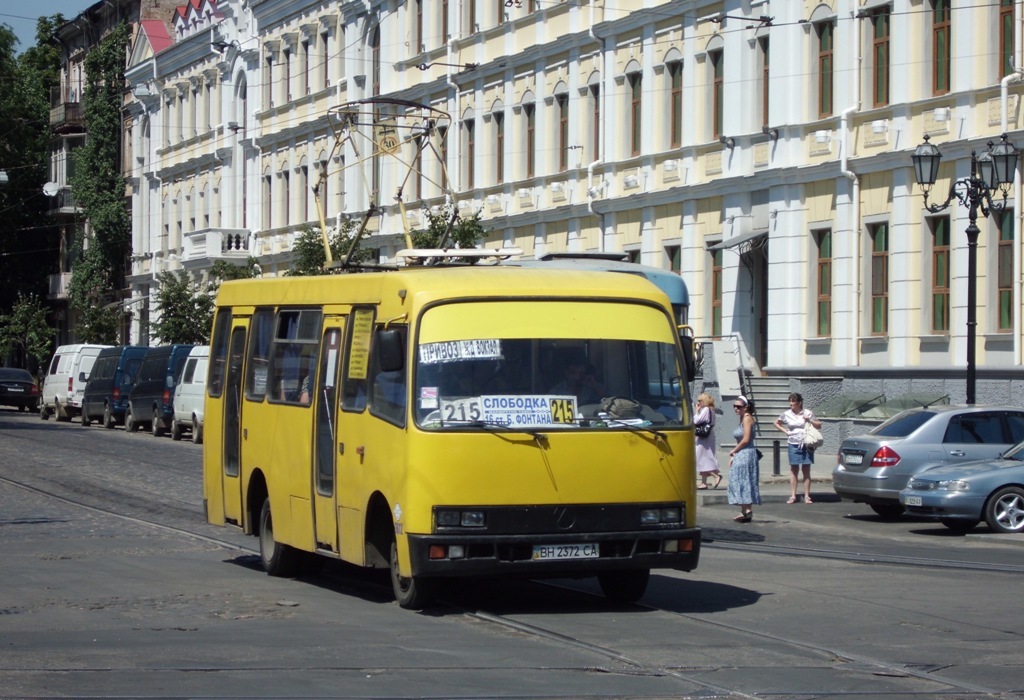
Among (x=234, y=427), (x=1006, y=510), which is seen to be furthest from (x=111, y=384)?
(x=234, y=427)

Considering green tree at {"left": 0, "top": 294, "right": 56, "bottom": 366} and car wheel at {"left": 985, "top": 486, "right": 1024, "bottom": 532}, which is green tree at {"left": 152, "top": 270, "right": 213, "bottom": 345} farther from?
car wheel at {"left": 985, "top": 486, "right": 1024, "bottom": 532}

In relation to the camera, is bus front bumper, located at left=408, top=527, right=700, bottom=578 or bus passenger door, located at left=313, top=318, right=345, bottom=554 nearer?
bus front bumper, located at left=408, top=527, right=700, bottom=578

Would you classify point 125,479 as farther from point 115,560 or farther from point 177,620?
point 177,620

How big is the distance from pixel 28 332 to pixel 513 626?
71.9 m

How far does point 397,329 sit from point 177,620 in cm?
252

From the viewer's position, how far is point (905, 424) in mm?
22859

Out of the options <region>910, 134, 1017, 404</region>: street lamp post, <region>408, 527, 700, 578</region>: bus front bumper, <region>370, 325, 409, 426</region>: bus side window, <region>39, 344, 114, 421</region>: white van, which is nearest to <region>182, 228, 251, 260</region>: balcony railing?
<region>39, 344, 114, 421</region>: white van

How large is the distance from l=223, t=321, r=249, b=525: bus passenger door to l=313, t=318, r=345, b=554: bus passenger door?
206cm

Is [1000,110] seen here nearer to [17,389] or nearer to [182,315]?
[182,315]

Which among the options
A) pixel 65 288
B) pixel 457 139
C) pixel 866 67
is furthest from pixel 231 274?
pixel 65 288

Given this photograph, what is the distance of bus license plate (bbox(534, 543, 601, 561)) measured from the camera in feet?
39.8

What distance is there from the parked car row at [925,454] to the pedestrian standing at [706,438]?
2.86 meters

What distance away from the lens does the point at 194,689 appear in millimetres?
9375

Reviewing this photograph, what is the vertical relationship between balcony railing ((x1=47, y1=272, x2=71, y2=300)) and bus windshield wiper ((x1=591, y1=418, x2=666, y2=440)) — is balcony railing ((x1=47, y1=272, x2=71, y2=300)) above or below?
above
